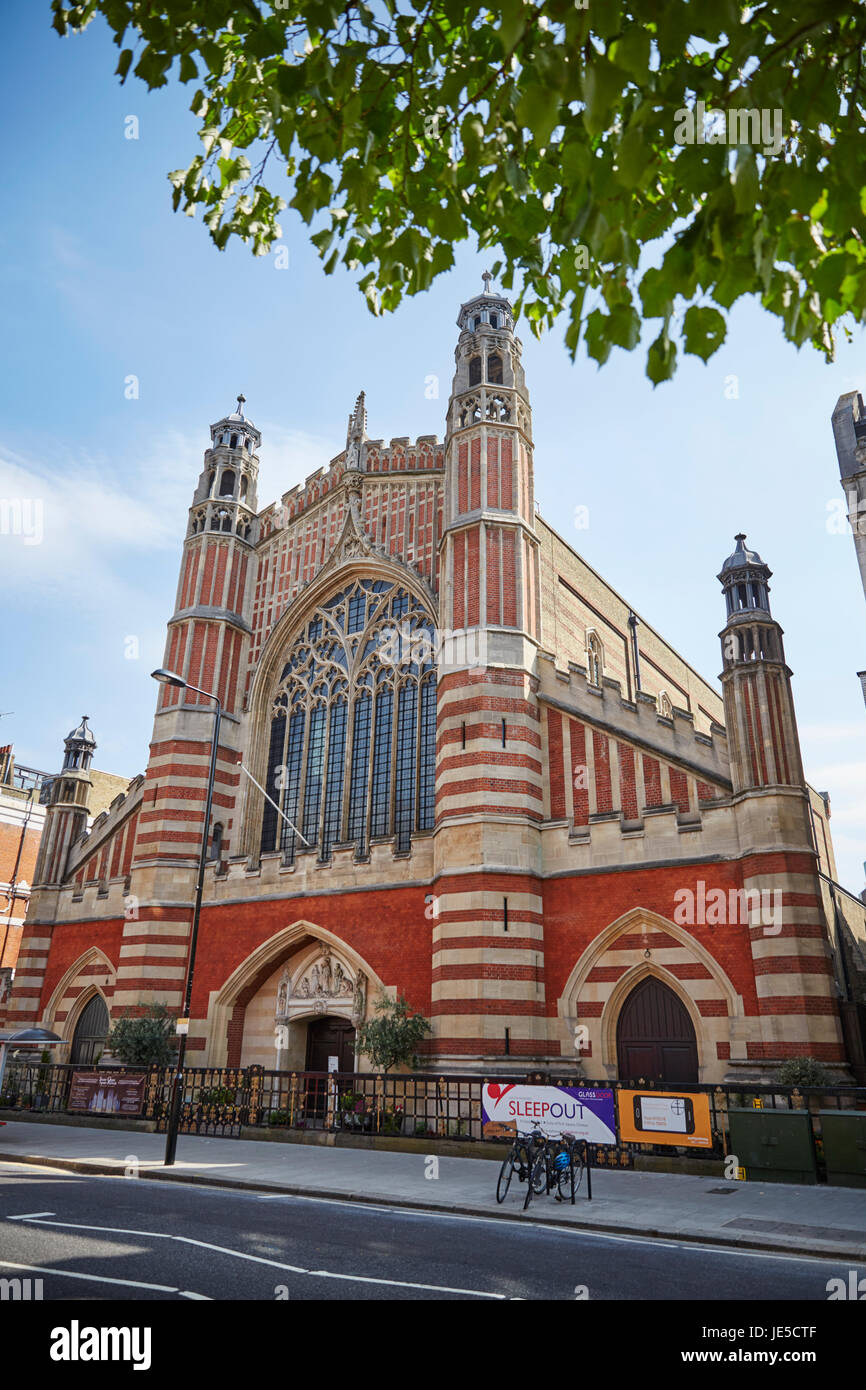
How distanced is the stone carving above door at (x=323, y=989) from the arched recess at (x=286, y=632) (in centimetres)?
429

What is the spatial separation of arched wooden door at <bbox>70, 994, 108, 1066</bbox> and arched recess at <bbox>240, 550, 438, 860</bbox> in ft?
22.4

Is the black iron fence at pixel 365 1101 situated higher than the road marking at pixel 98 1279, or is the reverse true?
the black iron fence at pixel 365 1101

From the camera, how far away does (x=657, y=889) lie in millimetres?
18641

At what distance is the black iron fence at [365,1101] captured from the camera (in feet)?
47.6

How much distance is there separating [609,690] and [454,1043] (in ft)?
29.2

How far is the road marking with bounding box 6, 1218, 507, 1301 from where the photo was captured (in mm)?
7020

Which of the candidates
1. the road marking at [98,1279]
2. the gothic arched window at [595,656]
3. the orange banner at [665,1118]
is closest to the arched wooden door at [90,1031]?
the orange banner at [665,1118]

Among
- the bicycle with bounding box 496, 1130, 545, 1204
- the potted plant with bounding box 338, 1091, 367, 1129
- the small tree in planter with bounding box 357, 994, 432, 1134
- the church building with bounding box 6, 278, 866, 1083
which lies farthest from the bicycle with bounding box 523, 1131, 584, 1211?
the small tree in planter with bounding box 357, 994, 432, 1134

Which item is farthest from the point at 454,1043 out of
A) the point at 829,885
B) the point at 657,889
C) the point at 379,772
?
the point at 829,885

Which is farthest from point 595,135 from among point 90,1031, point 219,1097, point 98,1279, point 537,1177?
point 90,1031

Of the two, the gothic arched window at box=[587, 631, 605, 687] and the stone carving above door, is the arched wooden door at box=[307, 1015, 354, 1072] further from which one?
the gothic arched window at box=[587, 631, 605, 687]

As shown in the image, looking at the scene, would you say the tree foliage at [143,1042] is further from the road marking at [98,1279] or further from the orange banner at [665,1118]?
the road marking at [98,1279]

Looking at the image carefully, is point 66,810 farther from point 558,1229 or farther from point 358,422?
point 558,1229
